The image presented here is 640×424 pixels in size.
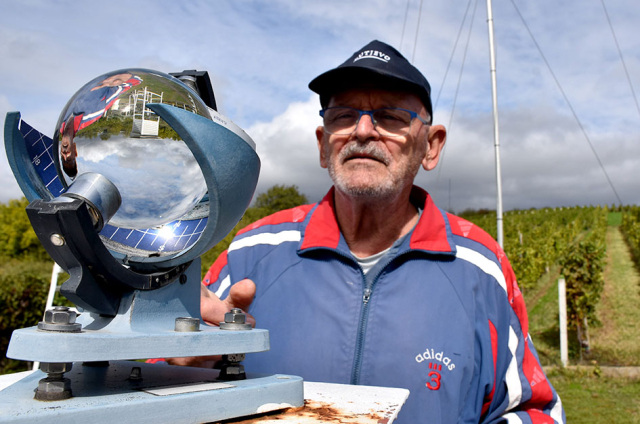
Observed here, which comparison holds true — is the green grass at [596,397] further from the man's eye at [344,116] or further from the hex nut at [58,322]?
the hex nut at [58,322]

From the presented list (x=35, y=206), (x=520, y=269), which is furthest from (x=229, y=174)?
(x=520, y=269)

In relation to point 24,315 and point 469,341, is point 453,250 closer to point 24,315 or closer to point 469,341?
point 469,341

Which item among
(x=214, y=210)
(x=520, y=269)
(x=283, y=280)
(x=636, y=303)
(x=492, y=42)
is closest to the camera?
(x=214, y=210)

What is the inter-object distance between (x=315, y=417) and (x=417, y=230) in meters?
1.41

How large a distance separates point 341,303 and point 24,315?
321 inches

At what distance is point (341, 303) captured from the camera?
213 centimetres

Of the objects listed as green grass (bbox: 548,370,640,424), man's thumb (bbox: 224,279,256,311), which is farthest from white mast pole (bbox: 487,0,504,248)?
man's thumb (bbox: 224,279,256,311)

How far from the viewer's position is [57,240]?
3.07ft

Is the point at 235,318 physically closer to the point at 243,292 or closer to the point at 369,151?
the point at 243,292

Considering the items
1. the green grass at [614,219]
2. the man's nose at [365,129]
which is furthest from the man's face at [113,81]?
the green grass at [614,219]

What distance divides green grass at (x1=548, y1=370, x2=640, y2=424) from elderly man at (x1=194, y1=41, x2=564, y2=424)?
5.98 metres

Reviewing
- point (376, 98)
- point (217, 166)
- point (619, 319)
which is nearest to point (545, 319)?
point (619, 319)

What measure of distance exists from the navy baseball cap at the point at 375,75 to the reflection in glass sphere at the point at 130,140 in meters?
1.32

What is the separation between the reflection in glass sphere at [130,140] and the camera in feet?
3.43
